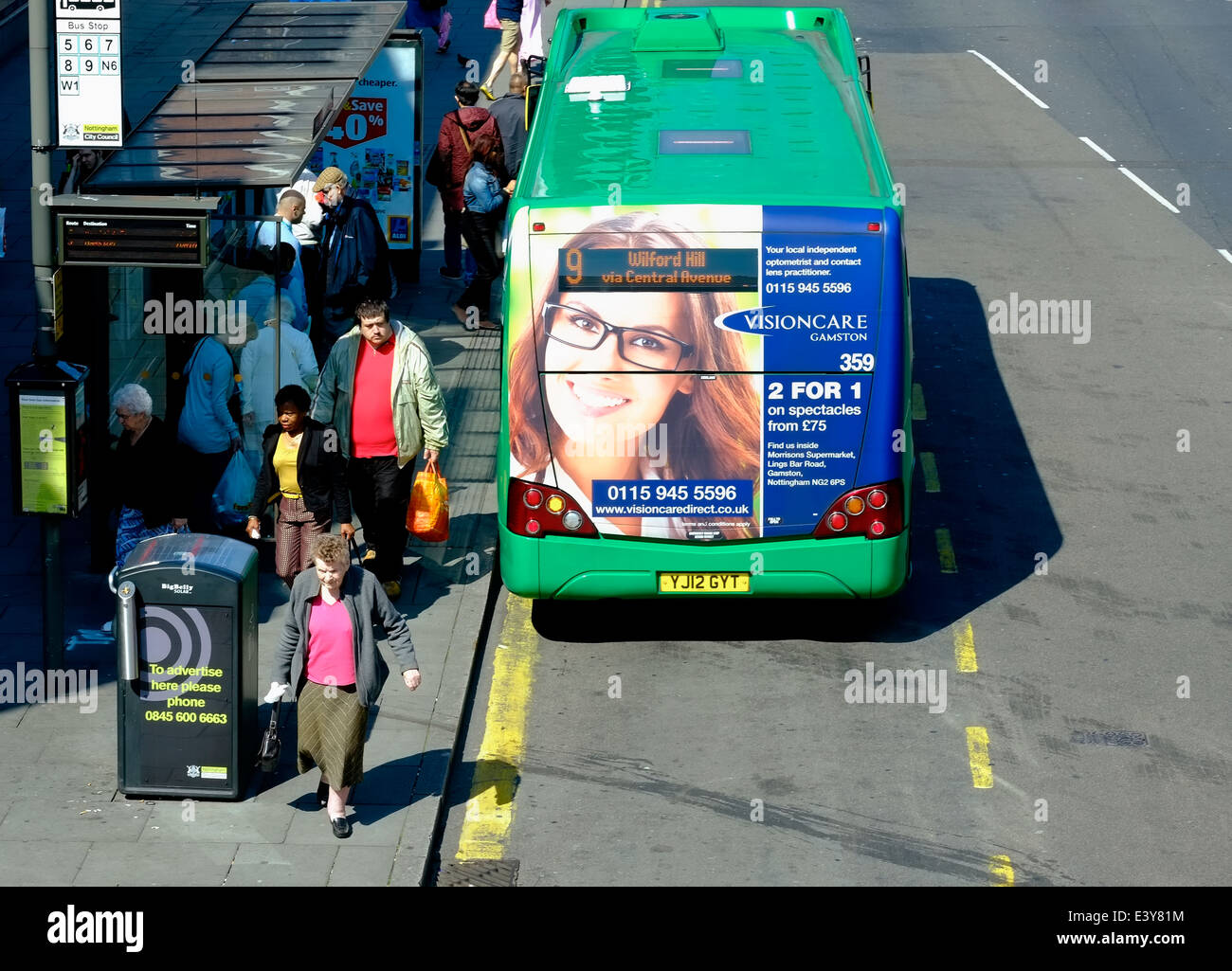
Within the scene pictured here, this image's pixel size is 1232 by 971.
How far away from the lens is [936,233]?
2011cm

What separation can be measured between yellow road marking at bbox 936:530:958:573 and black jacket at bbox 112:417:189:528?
5.22m

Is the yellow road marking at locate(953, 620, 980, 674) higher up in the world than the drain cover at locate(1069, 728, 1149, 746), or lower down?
lower down

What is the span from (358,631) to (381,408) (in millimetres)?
2787

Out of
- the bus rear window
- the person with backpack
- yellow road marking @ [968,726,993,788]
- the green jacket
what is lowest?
yellow road marking @ [968,726,993,788]

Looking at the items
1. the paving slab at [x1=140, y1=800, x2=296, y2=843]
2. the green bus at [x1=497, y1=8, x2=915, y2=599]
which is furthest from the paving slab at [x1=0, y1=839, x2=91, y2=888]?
the green bus at [x1=497, y1=8, x2=915, y2=599]

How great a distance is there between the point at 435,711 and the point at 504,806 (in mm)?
1013

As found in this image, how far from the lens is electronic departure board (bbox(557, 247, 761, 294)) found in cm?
1038

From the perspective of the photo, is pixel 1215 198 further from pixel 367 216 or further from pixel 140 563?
pixel 140 563

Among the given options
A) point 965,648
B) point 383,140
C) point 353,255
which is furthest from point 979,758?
point 383,140

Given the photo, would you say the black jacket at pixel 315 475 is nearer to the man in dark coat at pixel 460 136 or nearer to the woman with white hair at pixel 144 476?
the woman with white hair at pixel 144 476

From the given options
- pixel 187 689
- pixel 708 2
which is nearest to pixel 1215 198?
pixel 708 2

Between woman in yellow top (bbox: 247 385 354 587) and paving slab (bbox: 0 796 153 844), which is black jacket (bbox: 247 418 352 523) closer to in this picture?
woman in yellow top (bbox: 247 385 354 587)

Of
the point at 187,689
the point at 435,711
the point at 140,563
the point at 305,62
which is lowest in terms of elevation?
the point at 435,711

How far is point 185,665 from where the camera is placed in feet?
29.6
